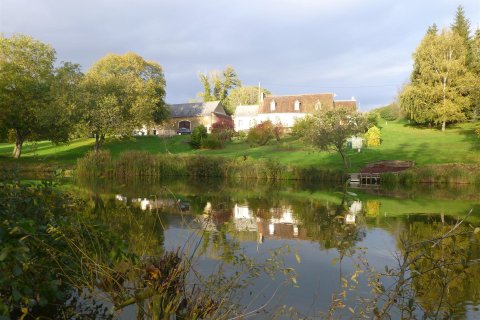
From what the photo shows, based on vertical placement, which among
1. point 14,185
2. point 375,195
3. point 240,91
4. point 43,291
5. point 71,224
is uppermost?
point 240,91

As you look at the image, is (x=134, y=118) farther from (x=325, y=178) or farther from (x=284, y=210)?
(x=284, y=210)

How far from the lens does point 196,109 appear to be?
71688mm

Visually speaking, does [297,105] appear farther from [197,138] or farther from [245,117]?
[197,138]

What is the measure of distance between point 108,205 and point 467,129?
46.0 metres

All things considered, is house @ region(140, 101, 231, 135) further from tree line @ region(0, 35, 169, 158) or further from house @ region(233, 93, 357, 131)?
tree line @ region(0, 35, 169, 158)

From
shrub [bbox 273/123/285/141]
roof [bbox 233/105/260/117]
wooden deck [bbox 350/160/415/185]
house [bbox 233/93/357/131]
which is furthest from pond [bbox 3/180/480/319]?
roof [bbox 233/105/260/117]

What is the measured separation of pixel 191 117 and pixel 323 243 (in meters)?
61.7

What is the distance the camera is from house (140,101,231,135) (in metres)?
69.9

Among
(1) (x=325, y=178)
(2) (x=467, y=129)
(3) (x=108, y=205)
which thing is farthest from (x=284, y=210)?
(2) (x=467, y=129)

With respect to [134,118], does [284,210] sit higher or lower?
lower

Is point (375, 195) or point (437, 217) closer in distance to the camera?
point (437, 217)

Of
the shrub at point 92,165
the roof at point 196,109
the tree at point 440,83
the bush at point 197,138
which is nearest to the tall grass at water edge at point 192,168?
the shrub at point 92,165

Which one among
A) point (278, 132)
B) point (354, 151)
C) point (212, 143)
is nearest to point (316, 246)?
point (354, 151)

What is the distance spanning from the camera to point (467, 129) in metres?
48.8
